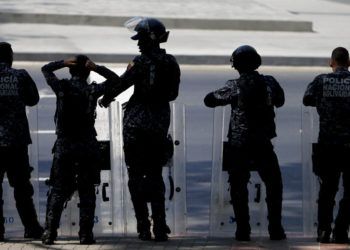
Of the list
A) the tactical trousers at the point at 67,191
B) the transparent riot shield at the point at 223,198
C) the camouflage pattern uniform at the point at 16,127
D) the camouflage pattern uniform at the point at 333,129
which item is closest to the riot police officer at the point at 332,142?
the camouflage pattern uniform at the point at 333,129

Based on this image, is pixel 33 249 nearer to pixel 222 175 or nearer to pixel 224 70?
pixel 222 175

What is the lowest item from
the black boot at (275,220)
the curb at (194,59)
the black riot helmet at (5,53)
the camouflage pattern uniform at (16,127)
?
the black boot at (275,220)

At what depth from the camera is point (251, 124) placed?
9.99 m

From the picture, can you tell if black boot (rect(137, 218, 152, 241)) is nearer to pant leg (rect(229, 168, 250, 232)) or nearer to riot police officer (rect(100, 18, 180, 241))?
riot police officer (rect(100, 18, 180, 241))

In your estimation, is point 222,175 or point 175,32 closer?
point 222,175

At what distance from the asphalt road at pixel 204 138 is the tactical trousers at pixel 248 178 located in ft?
3.29

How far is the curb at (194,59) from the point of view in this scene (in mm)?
24234

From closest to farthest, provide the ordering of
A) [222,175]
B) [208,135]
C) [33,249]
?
[33,249] → [222,175] → [208,135]

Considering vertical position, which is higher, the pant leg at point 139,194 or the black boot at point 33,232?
the pant leg at point 139,194

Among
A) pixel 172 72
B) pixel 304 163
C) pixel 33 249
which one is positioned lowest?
pixel 33 249

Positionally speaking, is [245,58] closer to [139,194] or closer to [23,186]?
[139,194]

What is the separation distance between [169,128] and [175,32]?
61.3 ft

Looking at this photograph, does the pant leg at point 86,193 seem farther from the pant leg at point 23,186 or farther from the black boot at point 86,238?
the pant leg at point 23,186

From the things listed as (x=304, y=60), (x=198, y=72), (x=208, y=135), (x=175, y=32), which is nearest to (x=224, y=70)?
(x=198, y=72)
